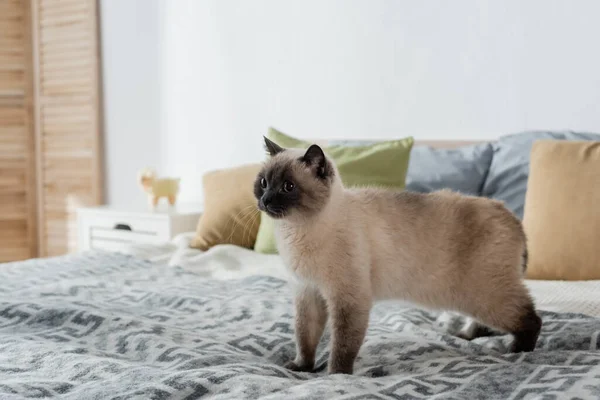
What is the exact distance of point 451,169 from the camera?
2.53 metres

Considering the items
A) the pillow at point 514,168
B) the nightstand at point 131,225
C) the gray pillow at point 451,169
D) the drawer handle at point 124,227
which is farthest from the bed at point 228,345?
the drawer handle at point 124,227

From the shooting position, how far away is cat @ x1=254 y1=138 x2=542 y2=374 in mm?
1358

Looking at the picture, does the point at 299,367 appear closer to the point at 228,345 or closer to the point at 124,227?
A: the point at 228,345

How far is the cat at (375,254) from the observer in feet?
4.46

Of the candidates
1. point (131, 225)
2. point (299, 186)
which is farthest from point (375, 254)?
point (131, 225)

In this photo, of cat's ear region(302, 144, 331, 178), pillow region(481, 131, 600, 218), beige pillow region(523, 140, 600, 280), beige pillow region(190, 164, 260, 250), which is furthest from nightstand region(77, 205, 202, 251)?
cat's ear region(302, 144, 331, 178)

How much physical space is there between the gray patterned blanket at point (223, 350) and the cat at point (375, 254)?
0.09 m

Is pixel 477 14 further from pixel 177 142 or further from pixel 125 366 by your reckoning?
pixel 125 366

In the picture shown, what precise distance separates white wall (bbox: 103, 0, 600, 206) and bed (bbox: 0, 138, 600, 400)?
1.03 meters

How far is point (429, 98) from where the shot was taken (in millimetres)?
2969

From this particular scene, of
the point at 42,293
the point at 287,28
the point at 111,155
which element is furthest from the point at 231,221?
the point at 111,155

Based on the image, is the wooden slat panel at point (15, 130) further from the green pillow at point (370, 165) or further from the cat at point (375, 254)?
the cat at point (375, 254)

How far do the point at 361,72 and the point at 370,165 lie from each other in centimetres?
89

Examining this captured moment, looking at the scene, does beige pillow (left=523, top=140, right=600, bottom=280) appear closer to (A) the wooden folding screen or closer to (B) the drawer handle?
(B) the drawer handle
